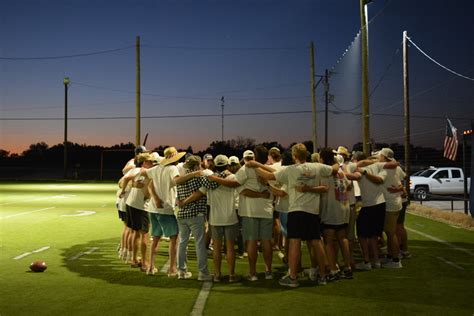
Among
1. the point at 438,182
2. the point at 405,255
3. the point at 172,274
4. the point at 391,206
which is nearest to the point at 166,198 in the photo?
the point at 172,274

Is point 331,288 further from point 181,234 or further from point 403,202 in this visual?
point 403,202

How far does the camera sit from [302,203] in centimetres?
669

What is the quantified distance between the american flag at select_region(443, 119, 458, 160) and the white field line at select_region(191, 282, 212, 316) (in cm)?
1153

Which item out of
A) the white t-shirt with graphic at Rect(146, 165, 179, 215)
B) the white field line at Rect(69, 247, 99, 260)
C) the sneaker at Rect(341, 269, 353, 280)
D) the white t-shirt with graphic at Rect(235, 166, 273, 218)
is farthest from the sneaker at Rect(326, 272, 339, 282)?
the white field line at Rect(69, 247, 99, 260)

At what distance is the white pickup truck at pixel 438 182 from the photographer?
75.2 ft

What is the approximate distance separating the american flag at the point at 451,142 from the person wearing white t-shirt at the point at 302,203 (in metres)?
10.5

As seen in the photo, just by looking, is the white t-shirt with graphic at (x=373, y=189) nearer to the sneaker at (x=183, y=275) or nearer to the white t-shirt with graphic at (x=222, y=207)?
the white t-shirt with graphic at (x=222, y=207)

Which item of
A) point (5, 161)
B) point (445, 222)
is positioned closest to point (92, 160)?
point (5, 161)

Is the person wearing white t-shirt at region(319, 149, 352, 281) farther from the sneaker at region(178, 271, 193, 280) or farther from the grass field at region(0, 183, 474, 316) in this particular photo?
the sneaker at region(178, 271, 193, 280)

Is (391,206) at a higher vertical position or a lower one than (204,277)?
higher

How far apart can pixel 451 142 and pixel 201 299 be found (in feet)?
40.9

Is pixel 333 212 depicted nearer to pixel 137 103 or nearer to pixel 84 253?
pixel 84 253

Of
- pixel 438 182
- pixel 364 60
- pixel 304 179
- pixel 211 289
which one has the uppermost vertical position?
pixel 364 60

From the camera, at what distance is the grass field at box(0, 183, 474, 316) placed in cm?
571
